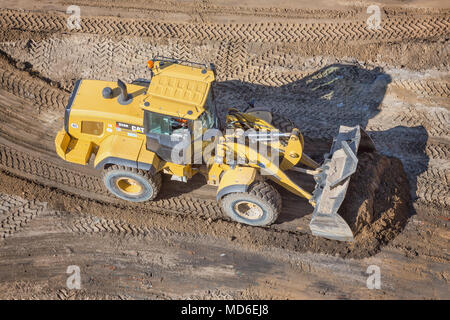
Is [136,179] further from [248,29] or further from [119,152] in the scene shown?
[248,29]

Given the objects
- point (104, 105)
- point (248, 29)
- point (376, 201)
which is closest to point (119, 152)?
point (104, 105)

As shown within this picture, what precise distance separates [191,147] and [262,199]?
1.58 metres

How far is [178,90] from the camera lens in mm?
8180

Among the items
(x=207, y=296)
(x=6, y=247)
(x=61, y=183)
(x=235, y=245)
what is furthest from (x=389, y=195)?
(x=6, y=247)

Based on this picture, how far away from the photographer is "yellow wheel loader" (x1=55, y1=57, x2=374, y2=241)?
8234 millimetres

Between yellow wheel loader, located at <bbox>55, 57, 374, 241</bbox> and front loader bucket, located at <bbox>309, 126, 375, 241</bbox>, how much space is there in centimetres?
2

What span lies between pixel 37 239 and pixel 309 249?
17.1ft

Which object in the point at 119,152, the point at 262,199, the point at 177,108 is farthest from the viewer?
the point at 119,152

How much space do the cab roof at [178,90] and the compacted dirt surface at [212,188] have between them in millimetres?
2254

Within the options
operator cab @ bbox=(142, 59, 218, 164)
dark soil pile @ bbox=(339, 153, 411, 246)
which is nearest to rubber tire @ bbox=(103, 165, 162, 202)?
operator cab @ bbox=(142, 59, 218, 164)

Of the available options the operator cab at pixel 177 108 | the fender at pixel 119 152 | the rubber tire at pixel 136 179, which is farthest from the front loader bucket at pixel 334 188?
the fender at pixel 119 152

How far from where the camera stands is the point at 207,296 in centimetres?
845

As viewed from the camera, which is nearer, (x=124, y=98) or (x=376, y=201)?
(x=124, y=98)

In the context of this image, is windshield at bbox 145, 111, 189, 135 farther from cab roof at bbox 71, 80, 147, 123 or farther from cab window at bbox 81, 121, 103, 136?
cab window at bbox 81, 121, 103, 136
